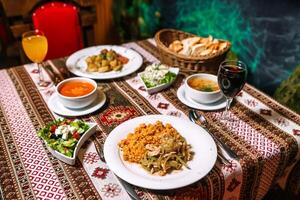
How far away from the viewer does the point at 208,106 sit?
48.5 inches

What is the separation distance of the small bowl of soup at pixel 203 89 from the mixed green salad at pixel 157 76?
Answer: 0.12 m

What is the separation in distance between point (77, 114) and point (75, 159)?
0.88 ft

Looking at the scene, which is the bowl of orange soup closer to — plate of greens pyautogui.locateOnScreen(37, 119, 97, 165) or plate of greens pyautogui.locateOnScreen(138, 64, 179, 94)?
plate of greens pyautogui.locateOnScreen(37, 119, 97, 165)

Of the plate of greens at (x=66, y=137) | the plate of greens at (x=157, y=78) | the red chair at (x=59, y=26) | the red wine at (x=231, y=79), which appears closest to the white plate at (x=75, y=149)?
the plate of greens at (x=66, y=137)

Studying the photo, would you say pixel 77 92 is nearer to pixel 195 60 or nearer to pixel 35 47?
pixel 35 47

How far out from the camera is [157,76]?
1.36 m

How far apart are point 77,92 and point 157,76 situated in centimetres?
36

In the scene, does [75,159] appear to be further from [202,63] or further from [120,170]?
[202,63]

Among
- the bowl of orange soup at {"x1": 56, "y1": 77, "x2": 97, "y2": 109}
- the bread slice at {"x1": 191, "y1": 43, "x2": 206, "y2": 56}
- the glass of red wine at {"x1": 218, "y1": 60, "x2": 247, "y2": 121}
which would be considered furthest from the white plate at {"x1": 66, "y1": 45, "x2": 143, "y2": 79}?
the glass of red wine at {"x1": 218, "y1": 60, "x2": 247, "y2": 121}

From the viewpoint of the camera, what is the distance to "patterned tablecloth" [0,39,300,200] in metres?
0.88

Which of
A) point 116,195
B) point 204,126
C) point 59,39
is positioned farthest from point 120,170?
point 59,39

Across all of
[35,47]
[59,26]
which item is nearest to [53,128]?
[35,47]

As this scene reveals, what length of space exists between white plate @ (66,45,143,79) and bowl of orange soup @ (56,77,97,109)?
15 centimetres

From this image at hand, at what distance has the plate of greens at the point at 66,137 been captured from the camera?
955 mm
